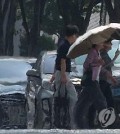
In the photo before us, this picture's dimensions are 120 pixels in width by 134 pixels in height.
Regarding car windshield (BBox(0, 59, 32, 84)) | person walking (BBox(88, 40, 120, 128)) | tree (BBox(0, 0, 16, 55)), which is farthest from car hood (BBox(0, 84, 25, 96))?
tree (BBox(0, 0, 16, 55))

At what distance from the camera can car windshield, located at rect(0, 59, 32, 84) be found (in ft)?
38.3

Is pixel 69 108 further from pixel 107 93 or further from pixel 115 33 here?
pixel 115 33

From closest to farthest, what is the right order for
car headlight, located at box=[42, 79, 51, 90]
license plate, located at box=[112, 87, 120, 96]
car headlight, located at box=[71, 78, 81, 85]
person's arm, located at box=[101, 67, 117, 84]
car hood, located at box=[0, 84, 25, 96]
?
person's arm, located at box=[101, 67, 117, 84], car hood, located at box=[0, 84, 25, 96], car headlight, located at box=[42, 79, 51, 90], license plate, located at box=[112, 87, 120, 96], car headlight, located at box=[71, 78, 81, 85]

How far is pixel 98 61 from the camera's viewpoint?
396 inches

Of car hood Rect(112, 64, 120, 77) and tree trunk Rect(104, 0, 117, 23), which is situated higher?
tree trunk Rect(104, 0, 117, 23)

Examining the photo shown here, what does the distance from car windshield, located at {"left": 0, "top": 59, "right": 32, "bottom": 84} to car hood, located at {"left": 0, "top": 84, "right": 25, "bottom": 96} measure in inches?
19.5

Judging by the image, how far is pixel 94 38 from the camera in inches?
396

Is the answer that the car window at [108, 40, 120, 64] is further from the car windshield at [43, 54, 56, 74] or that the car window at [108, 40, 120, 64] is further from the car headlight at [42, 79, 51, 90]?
the car headlight at [42, 79, 51, 90]

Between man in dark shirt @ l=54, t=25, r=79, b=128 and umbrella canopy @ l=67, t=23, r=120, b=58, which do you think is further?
man in dark shirt @ l=54, t=25, r=79, b=128

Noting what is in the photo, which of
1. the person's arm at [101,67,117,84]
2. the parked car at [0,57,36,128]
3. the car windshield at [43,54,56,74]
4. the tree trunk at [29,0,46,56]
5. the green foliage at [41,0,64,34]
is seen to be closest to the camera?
the parked car at [0,57,36,128]

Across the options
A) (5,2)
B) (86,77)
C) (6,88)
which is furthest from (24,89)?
(5,2)

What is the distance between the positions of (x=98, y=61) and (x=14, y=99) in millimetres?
1359

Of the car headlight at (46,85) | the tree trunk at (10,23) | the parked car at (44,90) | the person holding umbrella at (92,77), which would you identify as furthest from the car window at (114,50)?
the tree trunk at (10,23)

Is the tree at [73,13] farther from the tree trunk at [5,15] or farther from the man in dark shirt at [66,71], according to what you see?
the man in dark shirt at [66,71]
